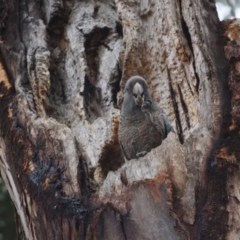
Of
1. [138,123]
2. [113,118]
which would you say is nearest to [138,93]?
[138,123]

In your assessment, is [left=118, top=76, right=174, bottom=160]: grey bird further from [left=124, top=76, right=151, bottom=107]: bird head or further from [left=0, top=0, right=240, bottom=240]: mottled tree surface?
[left=0, top=0, right=240, bottom=240]: mottled tree surface

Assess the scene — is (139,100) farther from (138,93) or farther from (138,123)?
(138,123)

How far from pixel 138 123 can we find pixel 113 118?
0.24m

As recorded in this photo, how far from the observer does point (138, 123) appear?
3.70 meters

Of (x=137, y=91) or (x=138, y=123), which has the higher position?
(x=137, y=91)

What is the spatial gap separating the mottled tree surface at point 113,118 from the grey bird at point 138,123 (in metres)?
0.16

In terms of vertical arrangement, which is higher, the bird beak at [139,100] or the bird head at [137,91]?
the bird head at [137,91]

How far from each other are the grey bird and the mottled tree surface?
16 cm

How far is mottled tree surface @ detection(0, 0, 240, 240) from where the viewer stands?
8.46ft

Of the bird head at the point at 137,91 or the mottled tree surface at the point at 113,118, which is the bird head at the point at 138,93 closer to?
the bird head at the point at 137,91

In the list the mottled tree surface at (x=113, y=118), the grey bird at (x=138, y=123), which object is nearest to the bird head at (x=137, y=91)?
the grey bird at (x=138, y=123)

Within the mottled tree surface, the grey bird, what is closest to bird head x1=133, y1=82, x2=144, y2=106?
the grey bird

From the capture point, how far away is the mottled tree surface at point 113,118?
2578 mm

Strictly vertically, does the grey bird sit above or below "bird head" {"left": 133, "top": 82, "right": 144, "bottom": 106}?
below
